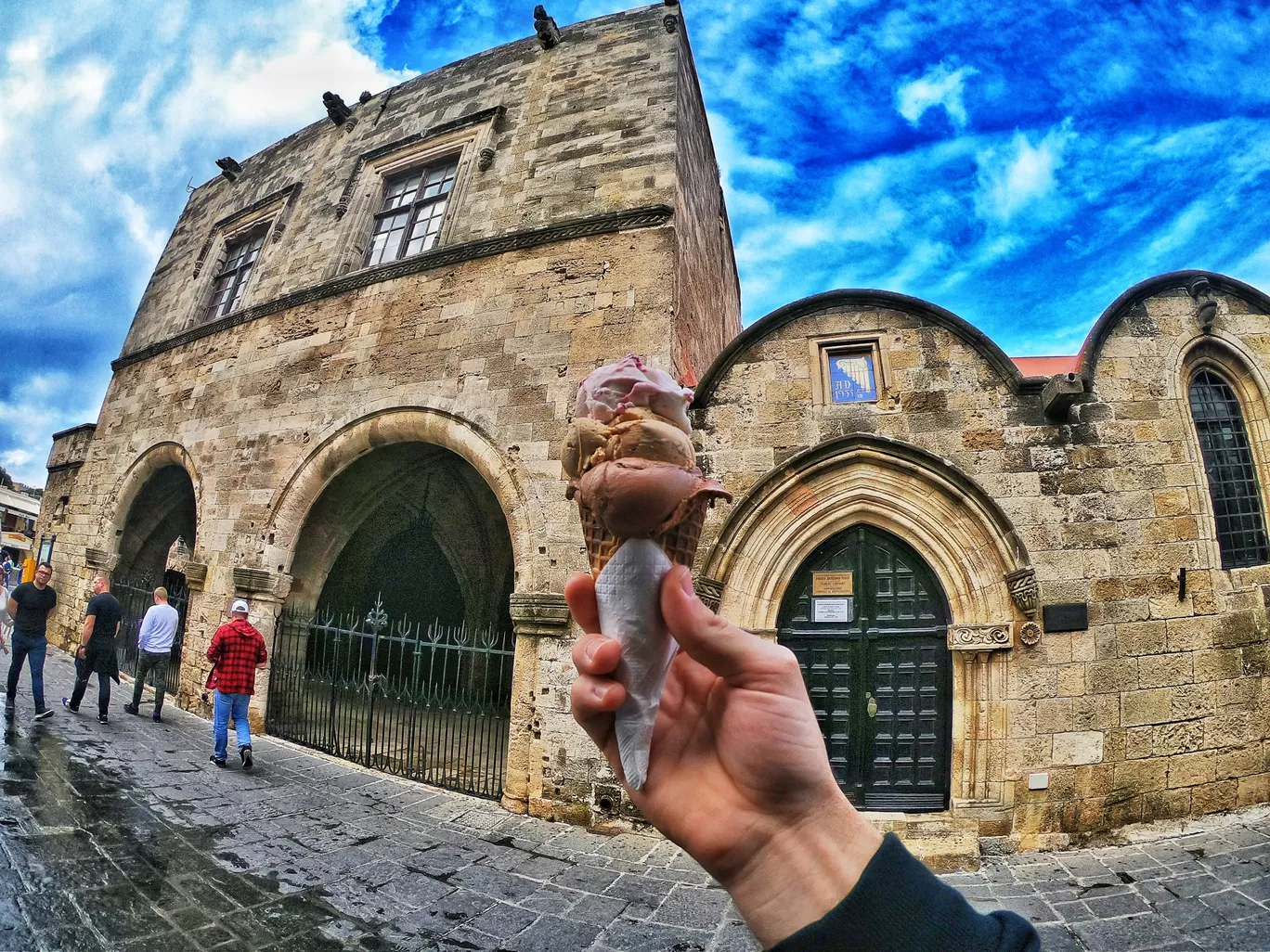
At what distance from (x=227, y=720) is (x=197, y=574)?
3401 mm

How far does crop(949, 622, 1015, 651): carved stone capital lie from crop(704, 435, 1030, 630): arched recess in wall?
155 millimetres

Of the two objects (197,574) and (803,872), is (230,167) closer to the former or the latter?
(197,574)

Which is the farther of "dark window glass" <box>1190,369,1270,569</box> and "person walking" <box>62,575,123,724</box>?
"person walking" <box>62,575,123,724</box>

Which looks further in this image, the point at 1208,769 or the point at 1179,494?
the point at 1179,494

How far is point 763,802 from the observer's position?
1264 mm

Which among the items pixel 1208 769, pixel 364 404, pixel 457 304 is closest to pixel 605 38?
pixel 457 304

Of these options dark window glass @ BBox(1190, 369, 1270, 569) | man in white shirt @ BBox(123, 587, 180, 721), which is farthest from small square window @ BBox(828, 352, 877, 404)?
man in white shirt @ BBox(123, 587, 180, 721)

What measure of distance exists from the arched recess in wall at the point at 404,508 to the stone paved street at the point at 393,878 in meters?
2.40

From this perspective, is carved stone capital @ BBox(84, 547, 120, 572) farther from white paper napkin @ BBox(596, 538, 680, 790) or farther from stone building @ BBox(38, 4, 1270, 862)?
white paper napkin @ BBox(596, 538, 680, 790)

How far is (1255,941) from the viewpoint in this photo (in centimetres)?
304

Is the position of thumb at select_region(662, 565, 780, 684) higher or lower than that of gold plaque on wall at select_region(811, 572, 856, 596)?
lower

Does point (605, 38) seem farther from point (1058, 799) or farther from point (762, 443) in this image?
point (1058, 799)

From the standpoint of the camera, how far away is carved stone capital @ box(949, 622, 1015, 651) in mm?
4750

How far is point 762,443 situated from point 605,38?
682cm
